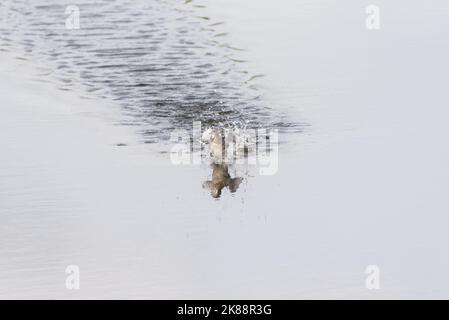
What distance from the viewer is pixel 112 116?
15.2 meters

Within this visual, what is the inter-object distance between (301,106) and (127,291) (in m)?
5.64

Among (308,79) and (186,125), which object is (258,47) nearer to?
(308,79)

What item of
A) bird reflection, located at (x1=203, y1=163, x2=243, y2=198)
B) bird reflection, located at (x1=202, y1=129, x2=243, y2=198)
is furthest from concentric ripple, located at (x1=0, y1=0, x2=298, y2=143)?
bird reflection, located at (x1=203, y1=163, x2=243, y2=198)

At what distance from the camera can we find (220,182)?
13.3 m

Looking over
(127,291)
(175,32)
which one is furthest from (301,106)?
(127,291)

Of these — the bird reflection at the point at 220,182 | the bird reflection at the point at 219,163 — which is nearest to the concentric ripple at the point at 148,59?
the bird reflection at the point at 219,163

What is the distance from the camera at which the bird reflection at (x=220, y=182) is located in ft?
42.9

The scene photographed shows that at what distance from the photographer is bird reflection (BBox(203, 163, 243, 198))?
13.1 metres

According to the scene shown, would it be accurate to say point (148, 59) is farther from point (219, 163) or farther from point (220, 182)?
point (220, 182)

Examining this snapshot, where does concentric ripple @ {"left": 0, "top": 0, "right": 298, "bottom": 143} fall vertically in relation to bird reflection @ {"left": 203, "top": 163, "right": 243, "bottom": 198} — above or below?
above

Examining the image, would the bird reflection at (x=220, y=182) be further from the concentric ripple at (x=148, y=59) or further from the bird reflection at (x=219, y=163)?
the concentric ripple at (x=148, y=59)

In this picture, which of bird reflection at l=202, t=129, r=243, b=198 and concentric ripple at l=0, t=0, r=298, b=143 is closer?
bird reflection at l=202, t=129, r=243, b=198

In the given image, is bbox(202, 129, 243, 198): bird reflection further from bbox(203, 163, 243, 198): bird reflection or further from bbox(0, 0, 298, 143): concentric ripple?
bbox(0, 0, 298, 143): concentric ripple

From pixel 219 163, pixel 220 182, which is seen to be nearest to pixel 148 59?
pixel 219 163
